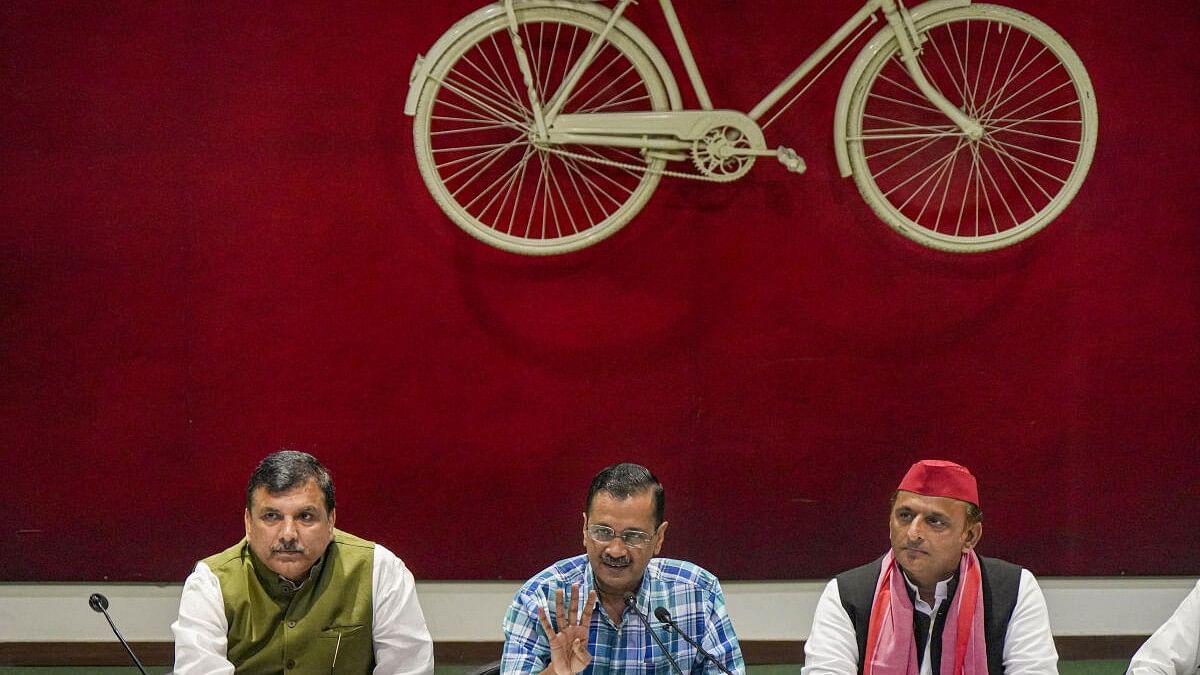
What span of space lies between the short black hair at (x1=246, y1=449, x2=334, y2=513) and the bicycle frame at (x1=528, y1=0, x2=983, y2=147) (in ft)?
5.56

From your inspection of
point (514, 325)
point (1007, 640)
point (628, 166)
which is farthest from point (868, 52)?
→ point (1007, 640)

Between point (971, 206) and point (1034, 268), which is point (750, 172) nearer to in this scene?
point (971, 206)

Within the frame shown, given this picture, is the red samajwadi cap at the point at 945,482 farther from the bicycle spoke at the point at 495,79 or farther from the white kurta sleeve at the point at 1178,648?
the bicycle spoke at the point at 495,79

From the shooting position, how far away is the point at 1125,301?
187 inches

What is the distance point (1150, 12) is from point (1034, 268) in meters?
0.99

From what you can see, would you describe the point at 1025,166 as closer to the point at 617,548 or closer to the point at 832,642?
the point at 832,642

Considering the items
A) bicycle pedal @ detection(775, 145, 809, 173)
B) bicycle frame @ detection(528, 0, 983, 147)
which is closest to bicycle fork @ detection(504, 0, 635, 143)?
bicycle frame @ detection(528, 0, 983, 147)

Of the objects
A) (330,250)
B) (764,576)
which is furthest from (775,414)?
(330,250)

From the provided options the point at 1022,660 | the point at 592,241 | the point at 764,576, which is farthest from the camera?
the point at 764,576

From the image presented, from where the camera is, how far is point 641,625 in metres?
3.13

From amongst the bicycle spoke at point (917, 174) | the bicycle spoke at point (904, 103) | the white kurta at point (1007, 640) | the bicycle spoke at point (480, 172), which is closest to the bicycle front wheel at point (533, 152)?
the bicycle spoke at point (480, 172)

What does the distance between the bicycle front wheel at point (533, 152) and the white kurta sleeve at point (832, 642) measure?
1718 mm

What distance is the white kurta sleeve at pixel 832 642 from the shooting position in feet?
10.3

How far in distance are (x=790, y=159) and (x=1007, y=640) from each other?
74.7 inches
